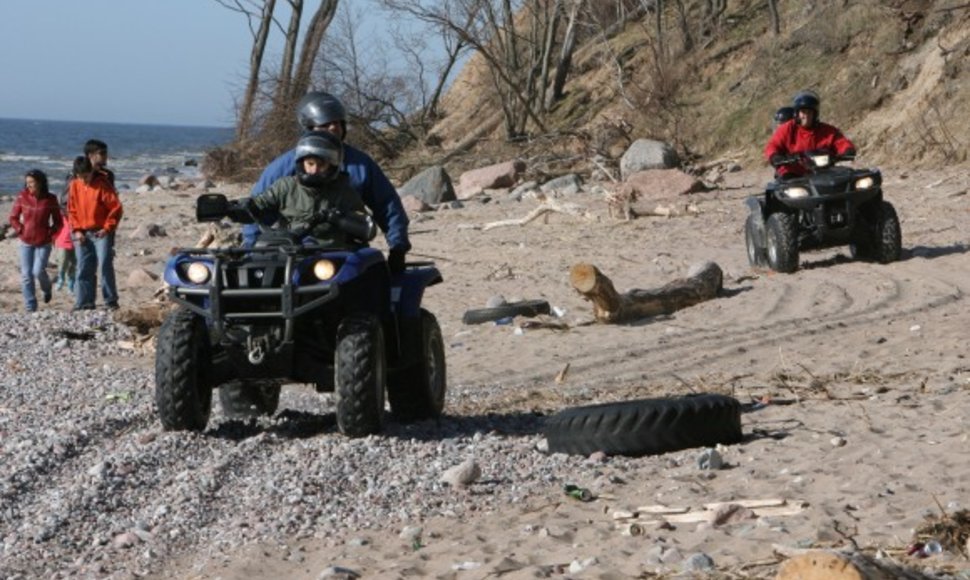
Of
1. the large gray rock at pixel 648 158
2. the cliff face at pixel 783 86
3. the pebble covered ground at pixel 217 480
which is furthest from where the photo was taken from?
the large gray rock at pixel 648 158

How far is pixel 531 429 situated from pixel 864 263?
8.42 m

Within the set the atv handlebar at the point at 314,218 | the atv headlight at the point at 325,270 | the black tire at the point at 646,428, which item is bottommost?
the black tire at the point at 646,428

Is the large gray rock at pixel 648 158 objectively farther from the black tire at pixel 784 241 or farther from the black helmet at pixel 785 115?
the black helmet at pixel 785 115

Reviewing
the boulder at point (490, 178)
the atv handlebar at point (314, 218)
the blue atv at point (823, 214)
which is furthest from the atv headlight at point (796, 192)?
the boulder at point (490, 178)

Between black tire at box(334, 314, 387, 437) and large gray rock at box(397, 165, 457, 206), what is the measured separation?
67.7 ft

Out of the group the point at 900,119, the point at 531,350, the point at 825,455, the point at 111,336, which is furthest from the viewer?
the point at 900,119

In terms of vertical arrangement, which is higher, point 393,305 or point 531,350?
point 393,305

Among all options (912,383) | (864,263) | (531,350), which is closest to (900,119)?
(864,263)

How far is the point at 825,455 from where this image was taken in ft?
25.3

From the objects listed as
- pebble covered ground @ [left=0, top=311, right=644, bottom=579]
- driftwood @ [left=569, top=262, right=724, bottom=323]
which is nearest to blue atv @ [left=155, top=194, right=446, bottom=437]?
pebble covered ground @ [left=0, top=311, right=644, bottom=579]

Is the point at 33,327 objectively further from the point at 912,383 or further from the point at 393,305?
the point at 912,383

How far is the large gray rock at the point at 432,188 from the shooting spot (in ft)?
96.3

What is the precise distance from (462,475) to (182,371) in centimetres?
166

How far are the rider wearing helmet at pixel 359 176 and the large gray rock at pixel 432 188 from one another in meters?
19.8
